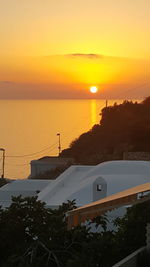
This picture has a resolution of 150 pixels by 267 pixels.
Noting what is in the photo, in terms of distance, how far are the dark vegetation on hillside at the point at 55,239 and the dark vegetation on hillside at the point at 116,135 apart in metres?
34.7

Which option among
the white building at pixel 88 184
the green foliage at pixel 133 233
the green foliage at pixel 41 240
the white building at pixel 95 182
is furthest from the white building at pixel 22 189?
the green foliage at pixel 133 233

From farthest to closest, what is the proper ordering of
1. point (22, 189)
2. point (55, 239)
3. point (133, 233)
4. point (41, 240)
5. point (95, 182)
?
point (22, 189) → point (95, 182) → point (133, 233) → point (55, 239) → point (41, 240)

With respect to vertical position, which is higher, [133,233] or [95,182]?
[95,182]

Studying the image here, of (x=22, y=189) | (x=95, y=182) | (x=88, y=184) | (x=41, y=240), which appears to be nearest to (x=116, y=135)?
(x=22, y=189)

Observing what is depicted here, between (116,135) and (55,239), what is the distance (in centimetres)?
4268

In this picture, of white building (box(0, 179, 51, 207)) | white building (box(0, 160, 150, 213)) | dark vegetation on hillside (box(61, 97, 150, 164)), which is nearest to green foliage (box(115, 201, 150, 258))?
white building (box(0, 160, 150, 213))

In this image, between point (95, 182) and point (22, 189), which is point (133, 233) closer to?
point (95, 182)

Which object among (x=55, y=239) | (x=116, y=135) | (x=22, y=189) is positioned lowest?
(x=55, y=239)

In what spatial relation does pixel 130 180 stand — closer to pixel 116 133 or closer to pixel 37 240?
pixel 37 240

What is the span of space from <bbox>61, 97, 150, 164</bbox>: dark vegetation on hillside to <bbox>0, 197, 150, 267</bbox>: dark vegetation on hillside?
114 feet

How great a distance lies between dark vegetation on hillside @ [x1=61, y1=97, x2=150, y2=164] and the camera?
46.6 meters

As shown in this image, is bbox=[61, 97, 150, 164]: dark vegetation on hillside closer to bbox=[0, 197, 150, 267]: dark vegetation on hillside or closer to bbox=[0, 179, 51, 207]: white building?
bbox=[0, 179, 51, 207]: white building

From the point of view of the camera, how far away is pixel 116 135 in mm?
50469

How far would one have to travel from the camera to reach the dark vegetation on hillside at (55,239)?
7621mm
